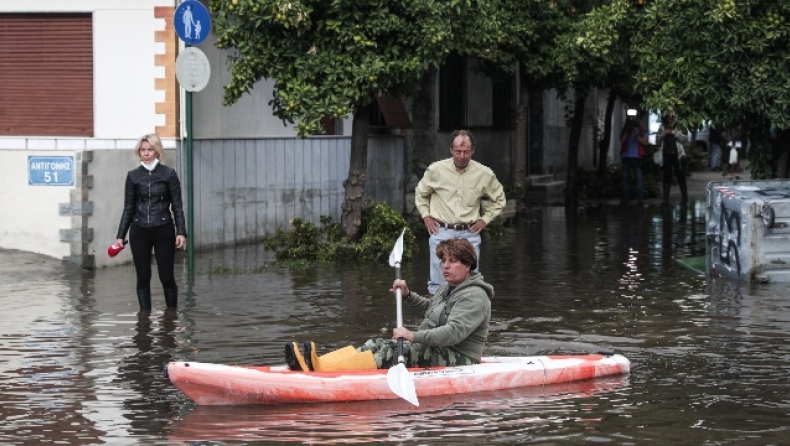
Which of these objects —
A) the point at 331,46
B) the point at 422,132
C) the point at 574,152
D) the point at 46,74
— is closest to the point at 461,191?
the point at 331,46

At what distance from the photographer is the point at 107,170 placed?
17.0 m

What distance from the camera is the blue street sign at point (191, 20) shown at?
15.2 metres

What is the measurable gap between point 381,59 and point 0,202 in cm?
487

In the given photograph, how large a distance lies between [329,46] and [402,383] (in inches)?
347

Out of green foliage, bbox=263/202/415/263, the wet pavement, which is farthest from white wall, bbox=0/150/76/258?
green foliage, bbox=263/202/415/263

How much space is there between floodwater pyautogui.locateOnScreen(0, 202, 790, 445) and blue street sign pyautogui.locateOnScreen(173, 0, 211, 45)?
261cm

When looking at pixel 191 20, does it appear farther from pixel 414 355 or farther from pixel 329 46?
pixel 414 355

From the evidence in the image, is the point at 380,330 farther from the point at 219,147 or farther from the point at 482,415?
the point at 219,147

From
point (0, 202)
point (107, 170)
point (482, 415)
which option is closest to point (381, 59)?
point (107, 170)

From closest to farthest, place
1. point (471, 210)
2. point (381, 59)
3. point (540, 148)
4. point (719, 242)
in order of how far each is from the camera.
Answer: point (471, 210)
point (719, 242)
point (381, 59)
point (540, 148)

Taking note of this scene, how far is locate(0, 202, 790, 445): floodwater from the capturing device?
8.21m

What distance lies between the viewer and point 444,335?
904 cm

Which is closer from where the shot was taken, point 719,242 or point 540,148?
point 719,242

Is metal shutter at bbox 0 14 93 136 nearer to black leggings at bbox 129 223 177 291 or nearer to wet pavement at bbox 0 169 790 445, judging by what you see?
wet pavement at bbox 0 169 790 445
